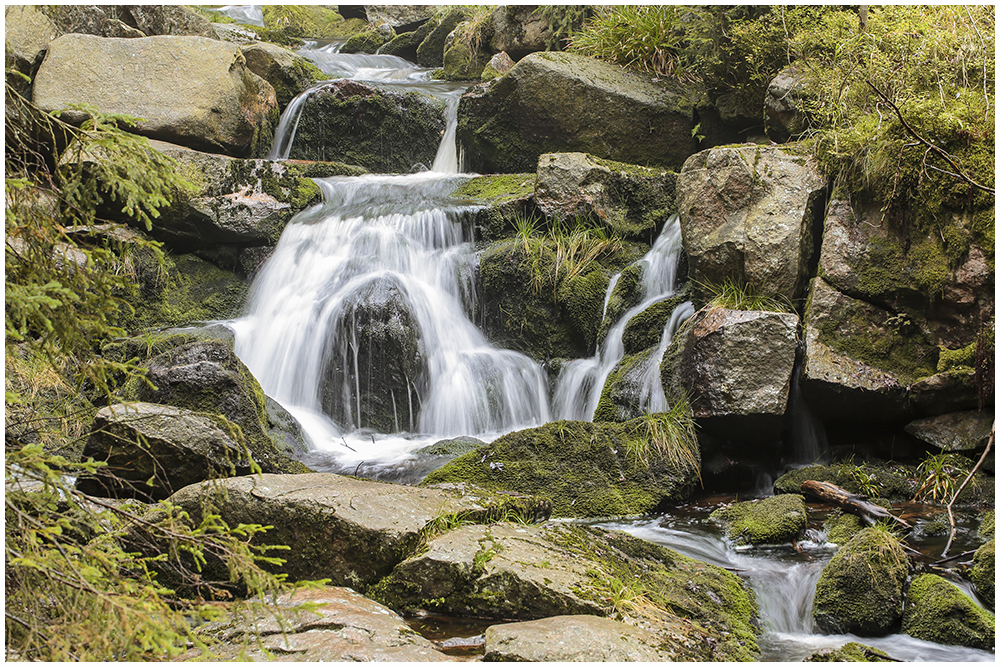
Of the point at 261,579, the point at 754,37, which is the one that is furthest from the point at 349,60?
the point at 261,579

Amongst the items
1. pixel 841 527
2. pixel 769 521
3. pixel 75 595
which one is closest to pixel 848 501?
pixel 841 527

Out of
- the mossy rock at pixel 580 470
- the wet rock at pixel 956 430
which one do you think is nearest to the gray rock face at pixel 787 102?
the wet rock at pixel 956 430

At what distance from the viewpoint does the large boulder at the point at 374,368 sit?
27.0ft

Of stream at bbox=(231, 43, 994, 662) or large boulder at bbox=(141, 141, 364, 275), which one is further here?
large boulder at bbox=(141, 141, 364, 275)

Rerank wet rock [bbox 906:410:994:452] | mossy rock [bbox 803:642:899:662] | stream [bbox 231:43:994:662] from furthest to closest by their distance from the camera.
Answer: stream [bbox 231:43:994:662], wet rock [bbox 906:410:994:452], mossy rock [bbox 803:642:899:662]

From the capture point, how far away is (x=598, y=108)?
427 inches

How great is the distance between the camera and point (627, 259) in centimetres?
920

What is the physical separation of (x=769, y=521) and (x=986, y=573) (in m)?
1.43

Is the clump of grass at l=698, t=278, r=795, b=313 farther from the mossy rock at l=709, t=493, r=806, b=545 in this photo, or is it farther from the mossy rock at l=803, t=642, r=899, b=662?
the mossy rock at l=803, t=642, r=899, b=662

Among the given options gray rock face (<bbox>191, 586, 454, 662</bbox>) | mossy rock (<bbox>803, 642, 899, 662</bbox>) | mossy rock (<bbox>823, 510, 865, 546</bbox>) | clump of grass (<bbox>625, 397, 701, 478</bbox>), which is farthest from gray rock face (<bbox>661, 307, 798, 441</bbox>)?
gray rock face (<bbox>191, 586, 454, 662</bbox>)

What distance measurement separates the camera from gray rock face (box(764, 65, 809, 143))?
820cm

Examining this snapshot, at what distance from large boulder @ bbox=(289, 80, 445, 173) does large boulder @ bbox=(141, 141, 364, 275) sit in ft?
7.30

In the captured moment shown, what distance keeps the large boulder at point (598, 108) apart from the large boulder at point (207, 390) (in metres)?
6.68

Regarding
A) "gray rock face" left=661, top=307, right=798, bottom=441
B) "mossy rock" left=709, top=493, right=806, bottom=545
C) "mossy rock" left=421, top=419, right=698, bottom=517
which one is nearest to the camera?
"mossy rock" left=709, top=493, right=806, bottom=545
